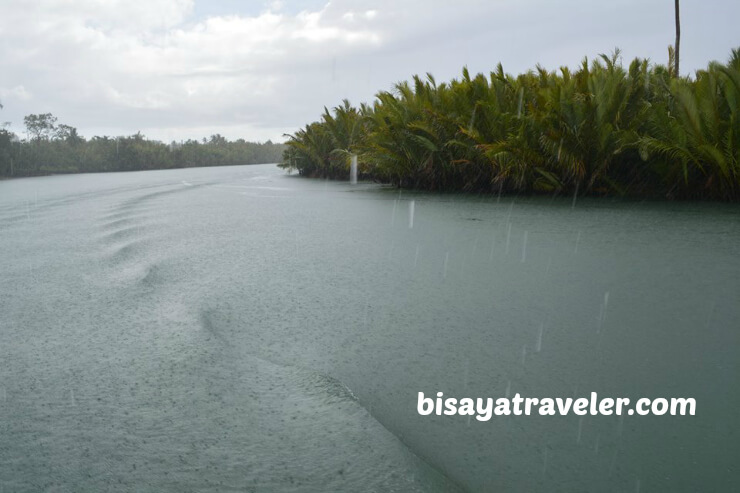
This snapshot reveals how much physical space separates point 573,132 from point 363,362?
782 centimetres

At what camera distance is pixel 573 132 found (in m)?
9.20

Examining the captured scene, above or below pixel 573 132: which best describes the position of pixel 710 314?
below

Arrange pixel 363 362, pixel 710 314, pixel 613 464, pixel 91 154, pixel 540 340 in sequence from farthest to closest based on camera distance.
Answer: pixel 91 154 → pixel 710 314 → pixel 540 340 → pixel 363 362 → pixel 613 464

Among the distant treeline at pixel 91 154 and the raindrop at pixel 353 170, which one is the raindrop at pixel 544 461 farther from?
the distant treeline at pixel 91 154

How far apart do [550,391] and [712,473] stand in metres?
0.61

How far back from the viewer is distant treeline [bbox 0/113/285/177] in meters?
37.8

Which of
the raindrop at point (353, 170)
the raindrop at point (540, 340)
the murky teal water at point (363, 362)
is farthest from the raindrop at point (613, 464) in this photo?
the raindrop at point (353, 170)

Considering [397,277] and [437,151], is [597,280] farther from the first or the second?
[437,151]

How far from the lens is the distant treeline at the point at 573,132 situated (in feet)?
26.0

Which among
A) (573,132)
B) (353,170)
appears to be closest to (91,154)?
(353,170)

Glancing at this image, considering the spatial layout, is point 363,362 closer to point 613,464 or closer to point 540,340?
point 540,340

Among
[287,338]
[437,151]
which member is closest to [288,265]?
[287,338]

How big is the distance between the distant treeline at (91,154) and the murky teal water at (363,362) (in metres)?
37.8

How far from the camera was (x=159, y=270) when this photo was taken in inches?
174
